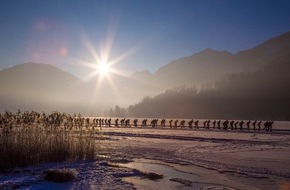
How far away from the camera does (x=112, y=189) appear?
12.4 metres

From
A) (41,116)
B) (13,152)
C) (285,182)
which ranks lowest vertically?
(285,182)

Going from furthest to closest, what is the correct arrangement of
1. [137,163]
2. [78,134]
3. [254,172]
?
[78,134] < [137,163] < [254,172]

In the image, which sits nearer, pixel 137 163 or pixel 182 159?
pixel 137 163

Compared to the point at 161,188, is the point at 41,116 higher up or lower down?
higher up

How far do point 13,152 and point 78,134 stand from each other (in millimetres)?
4357

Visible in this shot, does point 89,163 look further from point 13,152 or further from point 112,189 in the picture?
point 112,189

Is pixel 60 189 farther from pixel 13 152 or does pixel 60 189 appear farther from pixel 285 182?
pixel 285 182

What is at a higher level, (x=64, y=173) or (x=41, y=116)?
(x=41, y=116)

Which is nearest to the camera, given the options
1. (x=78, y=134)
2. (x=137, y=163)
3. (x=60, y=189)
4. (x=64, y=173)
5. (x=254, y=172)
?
(x=60, y=189)

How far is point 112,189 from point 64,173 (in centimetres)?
219

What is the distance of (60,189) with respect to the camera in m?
12.3

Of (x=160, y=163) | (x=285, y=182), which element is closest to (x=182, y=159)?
(x=160, y=163)

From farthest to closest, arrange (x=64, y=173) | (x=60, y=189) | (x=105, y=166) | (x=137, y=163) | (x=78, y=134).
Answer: (x=78, y=134)
(x=137, y=163)
(x=105, y=166)
(x=64, y=173)
(x=60, y=189)

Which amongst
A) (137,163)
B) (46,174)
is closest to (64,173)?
(46,174)
